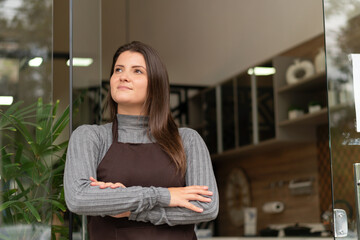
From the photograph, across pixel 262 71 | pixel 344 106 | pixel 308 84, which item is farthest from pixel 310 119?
pixel 344 106

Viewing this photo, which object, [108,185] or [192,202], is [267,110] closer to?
[192,202]

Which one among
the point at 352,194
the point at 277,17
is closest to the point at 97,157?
the point at 352,194

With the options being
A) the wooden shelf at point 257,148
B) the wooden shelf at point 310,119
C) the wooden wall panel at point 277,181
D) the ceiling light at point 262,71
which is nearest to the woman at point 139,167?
the wooden shelf at point 310,119

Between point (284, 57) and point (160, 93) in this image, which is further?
point (284, 57)

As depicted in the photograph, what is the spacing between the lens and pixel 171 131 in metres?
1.73

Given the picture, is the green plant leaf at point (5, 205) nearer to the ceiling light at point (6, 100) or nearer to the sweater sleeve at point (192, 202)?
the ceiling light at point (6, 100)

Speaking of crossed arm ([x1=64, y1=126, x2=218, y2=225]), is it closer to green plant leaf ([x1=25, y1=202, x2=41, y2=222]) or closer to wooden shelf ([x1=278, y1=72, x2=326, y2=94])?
green plant leaf ([x1=25, y1=202, x2=41, y2=222])

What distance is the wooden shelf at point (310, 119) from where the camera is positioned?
15.4 ft

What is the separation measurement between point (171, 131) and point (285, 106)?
150 inches

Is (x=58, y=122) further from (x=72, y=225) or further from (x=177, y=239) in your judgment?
(x=177, y=239)

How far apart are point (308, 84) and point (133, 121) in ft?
11.7

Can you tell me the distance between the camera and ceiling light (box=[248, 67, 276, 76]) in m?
5.54

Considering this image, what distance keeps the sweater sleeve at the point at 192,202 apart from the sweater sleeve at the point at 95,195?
3 centimetres

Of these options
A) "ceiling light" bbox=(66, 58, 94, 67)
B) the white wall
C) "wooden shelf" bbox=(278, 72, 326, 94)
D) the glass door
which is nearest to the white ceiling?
the white wall
